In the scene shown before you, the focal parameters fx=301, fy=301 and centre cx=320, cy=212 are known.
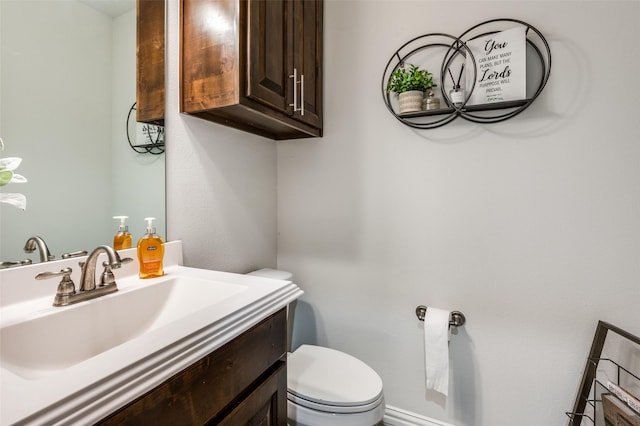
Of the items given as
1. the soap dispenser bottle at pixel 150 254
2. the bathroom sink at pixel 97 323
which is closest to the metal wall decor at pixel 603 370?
the bathroom sink at pixel 97 323

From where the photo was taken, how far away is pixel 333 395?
107cm

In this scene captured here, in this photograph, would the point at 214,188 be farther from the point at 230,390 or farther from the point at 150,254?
the point at 230,390

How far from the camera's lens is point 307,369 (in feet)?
4.01

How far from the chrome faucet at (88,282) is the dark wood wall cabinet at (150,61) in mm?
524

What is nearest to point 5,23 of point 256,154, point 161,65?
point 161,65

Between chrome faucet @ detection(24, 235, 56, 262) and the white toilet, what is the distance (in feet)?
2.82

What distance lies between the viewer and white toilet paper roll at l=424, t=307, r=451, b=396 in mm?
1251

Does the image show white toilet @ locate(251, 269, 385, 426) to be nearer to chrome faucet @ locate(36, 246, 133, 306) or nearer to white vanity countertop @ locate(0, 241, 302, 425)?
white vanity countertop @ locate(0, 241, 302, 425)

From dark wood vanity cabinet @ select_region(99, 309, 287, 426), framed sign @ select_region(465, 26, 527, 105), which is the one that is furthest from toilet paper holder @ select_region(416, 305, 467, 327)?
framed sign @ select_region(465, 26, 527, 105)

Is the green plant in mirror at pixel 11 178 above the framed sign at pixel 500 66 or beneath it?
beneath

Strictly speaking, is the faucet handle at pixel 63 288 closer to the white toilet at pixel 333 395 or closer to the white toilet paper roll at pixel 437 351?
the white toilet at pixel 333 395

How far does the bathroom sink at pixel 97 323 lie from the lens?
0.60m

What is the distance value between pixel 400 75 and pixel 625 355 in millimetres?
1347

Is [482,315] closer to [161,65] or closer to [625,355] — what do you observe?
[625,355]
